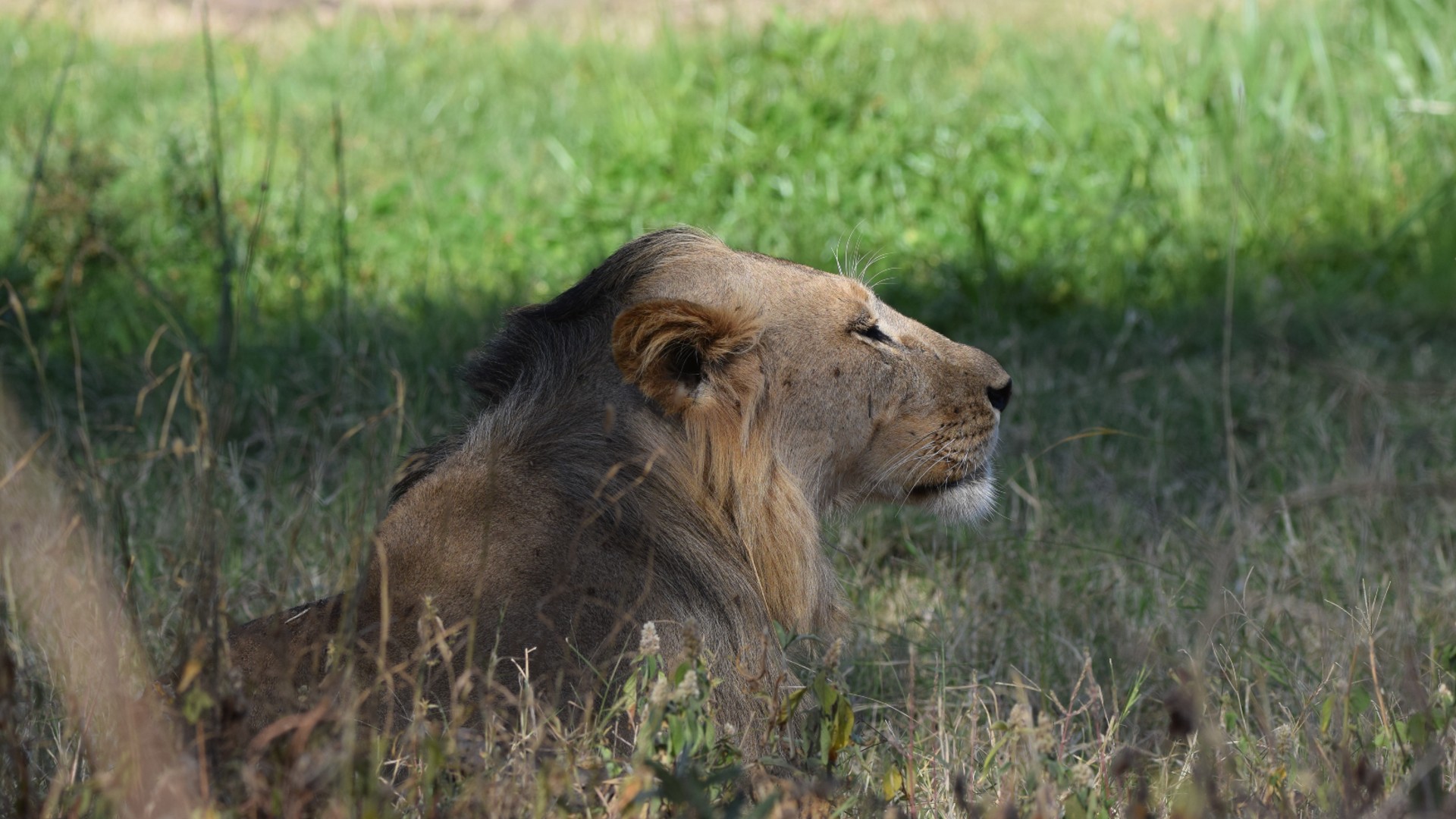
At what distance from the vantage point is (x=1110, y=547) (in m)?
3.80

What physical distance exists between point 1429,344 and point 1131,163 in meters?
1.47

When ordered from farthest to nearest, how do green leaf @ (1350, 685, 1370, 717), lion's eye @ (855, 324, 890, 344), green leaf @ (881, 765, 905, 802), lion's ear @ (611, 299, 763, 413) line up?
lion's eye @ (855, 324, 890, 344) < lion's ear @ (611, 299, 763, 413) < green leaf @ (1350, 685, 1370, 717) < green leaf @ (881, 765, 905, 802)

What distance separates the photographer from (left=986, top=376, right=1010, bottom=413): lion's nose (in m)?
2.87

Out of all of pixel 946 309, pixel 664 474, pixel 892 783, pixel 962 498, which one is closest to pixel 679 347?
pixel 664 474

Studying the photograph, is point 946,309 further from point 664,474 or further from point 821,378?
point 664,474

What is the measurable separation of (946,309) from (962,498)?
2.74 metres

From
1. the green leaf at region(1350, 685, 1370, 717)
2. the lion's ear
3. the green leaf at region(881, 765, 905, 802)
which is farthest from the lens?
the lion's ear

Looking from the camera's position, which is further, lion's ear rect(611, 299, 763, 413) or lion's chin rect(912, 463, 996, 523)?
lion's chin rect(912, 463, 996, 523)

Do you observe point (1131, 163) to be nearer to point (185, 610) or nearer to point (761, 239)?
point (761, 239)

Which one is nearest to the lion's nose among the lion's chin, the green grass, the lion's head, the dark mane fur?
the lion's head

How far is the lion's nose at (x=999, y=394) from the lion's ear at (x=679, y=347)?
52 cm

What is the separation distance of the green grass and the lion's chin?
33cm

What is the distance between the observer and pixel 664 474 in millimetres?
2518

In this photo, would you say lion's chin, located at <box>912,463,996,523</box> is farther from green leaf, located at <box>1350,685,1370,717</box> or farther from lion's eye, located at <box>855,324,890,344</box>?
green leaf, located at <box>1350,685,1370,717</box>
